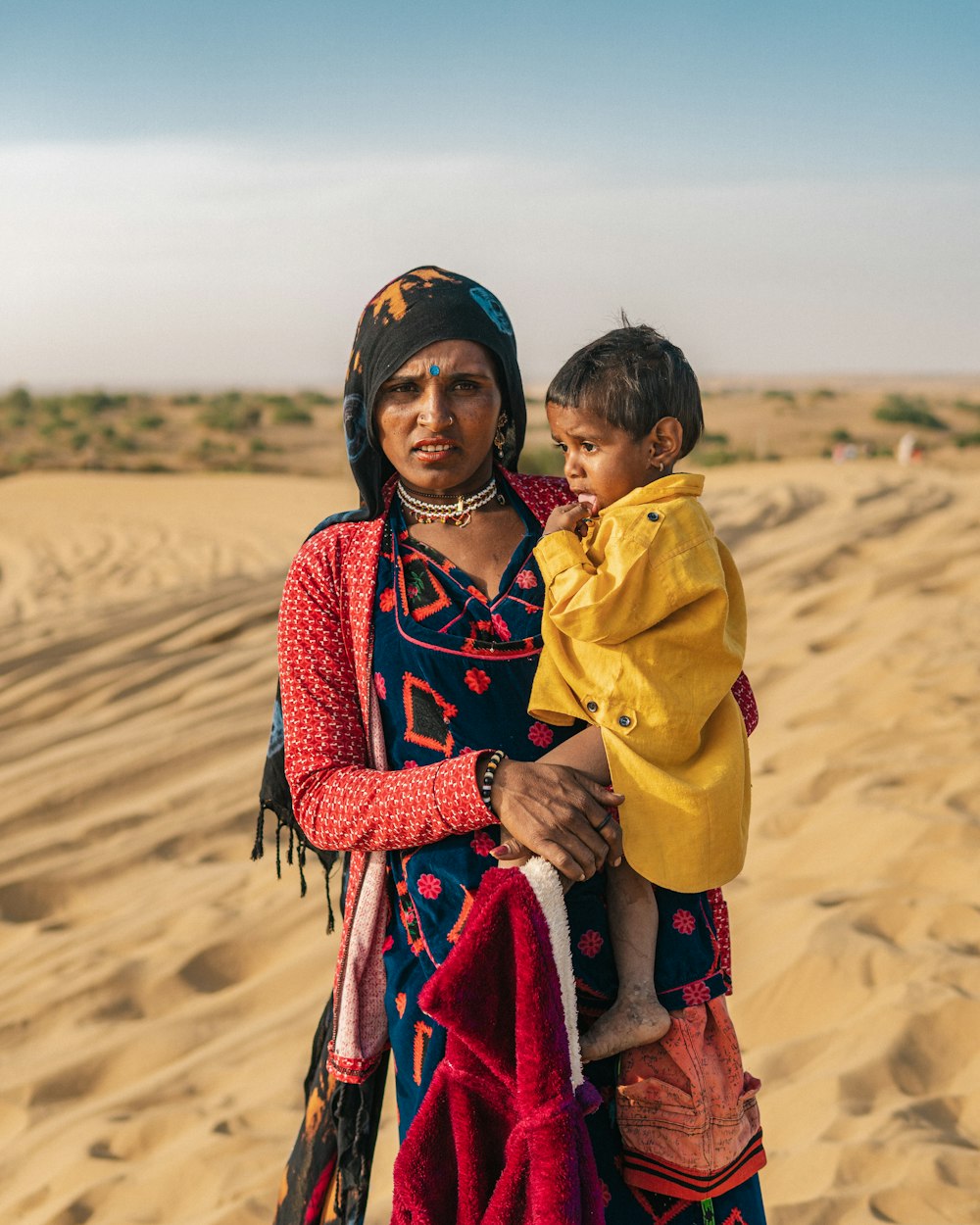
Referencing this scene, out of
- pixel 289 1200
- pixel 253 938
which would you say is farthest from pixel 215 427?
pixel 289 1200

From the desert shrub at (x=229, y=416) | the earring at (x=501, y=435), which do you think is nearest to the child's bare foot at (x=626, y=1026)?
the earring at (x=501, y=435)

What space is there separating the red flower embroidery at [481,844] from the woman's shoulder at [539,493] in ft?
1.96

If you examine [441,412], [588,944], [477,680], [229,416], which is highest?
[441,412]

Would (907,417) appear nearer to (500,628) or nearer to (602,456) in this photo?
(602,456)

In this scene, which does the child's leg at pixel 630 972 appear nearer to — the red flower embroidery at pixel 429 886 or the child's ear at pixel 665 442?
the red flower embroidery at pixel 429 886

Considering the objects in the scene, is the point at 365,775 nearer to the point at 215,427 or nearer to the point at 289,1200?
the point at 289,1200

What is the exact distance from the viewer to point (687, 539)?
210 cm

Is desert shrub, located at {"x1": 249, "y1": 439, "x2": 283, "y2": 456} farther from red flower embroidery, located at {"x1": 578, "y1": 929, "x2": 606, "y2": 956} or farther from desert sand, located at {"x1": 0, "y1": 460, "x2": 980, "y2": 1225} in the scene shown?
red flower embroidery, located at {"x1": 578, "y1": 929, "x2": 606, "y2": 956}

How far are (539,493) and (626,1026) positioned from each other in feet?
3.12

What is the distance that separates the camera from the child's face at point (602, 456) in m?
2.23

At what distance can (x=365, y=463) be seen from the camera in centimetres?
234

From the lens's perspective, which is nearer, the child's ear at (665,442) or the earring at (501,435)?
the child's ear at (665,442)

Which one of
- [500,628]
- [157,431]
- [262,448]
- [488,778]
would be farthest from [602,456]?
[157,431]

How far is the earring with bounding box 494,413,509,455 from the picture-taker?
7.80 ft
